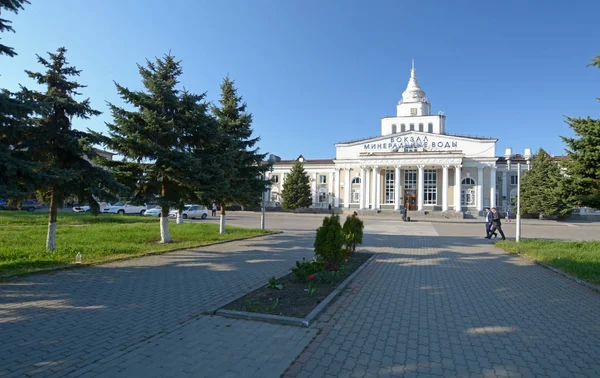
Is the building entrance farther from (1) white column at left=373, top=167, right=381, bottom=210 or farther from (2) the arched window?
(2) the arched window

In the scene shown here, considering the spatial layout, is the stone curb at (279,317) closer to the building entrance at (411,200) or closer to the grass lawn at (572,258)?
the grass lawn at (572,258)

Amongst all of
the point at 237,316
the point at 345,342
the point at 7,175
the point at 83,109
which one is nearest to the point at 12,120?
the point at 7,175

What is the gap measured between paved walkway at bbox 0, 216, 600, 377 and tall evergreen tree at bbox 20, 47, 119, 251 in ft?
8.58

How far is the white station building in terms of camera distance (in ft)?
174

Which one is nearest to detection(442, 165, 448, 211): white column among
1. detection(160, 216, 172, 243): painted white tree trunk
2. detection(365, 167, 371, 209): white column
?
detection(365, 167, 371, 209): white column

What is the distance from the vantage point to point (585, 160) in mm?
11242

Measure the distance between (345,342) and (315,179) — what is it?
202ft

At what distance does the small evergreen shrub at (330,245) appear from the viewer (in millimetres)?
8422

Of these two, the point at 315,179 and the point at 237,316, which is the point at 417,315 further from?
the point at 315,179

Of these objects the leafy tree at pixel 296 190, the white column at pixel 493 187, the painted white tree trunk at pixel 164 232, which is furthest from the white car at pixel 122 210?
the white column at pixel 493 187

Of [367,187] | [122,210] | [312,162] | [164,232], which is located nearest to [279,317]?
[164,232]

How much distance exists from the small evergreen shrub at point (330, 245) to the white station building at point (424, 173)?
145 feet

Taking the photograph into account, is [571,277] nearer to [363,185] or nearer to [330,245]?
[330,245]

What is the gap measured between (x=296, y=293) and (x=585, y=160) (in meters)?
10.8
